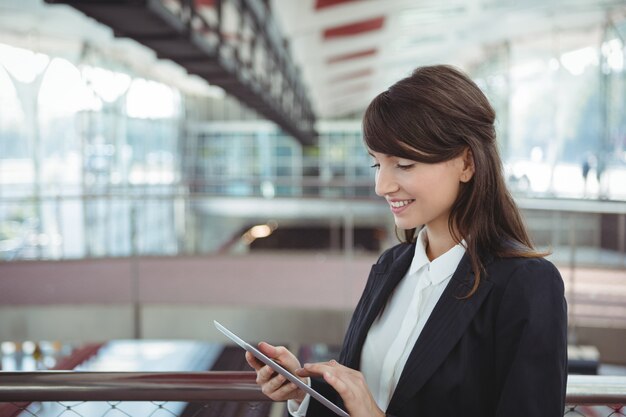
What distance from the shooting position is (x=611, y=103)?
10.9m

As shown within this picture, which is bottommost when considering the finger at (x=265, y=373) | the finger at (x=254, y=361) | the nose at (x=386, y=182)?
the finger at (x=265, y=373)

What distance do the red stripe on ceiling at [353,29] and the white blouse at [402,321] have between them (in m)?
11.2

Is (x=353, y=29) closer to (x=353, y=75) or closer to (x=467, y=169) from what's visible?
(x=353, y=75)

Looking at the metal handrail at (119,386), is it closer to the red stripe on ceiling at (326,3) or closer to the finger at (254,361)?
the finger at (254,361)

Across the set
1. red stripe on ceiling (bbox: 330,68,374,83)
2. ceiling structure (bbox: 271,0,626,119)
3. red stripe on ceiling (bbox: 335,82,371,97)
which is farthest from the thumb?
red stripe on ceiling (bbox: 335,82,371,97)

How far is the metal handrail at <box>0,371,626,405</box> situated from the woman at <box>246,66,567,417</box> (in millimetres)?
358

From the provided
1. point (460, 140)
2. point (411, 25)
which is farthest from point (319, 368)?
point (411, 25)

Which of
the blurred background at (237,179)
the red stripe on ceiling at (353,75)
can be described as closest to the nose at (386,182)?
the blurred background at (237,179)

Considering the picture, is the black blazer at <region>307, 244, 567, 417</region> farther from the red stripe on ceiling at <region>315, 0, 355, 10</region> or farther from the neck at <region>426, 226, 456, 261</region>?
the red stripe on ceiling at <region>315, 0, 355, 10</region>

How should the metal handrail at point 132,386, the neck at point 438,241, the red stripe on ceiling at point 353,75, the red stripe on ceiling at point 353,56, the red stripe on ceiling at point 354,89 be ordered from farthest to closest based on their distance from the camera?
the red stripe on ceiling at point 354,89 → the red stripe on ceiling at point 353,75 → the red stripe on ceiling at point 353,56 → the metal handrail at point 132,386 → the neck at point 438,241

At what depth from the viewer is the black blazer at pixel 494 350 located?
35.9 inches

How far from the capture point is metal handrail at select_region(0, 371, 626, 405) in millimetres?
1445

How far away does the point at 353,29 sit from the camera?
12203 millimetres

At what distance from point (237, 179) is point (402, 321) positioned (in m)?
8.85
